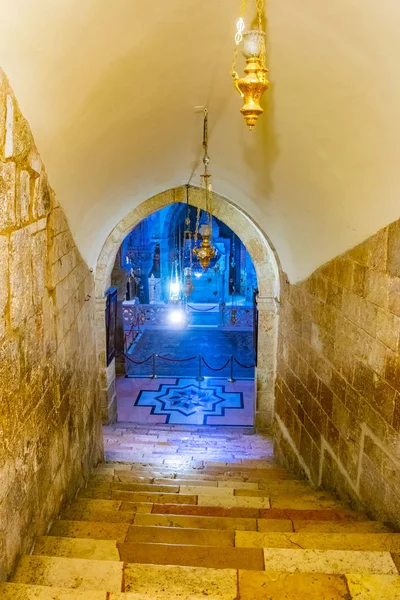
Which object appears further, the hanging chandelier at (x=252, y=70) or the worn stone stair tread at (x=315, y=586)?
the worn stone stair tread at (x=315, y=586)

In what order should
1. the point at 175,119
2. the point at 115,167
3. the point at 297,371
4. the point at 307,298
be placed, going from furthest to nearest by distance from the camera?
the point at 297,371, the point at 307,298, the point at 115,167, the point at 175,119

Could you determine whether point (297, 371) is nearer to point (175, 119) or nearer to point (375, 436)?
point (375, 436)

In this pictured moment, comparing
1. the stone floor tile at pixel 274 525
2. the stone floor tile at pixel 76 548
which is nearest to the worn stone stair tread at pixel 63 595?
the stone floor tile at pixel 76 548

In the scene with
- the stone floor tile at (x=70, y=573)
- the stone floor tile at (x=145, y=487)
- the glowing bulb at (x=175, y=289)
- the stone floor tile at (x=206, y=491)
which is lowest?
the stone floor tile at (x=145, y=487)

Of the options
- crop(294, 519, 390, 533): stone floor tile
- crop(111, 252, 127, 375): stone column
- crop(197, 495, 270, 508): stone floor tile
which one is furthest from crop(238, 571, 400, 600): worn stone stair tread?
crop(111, 252, 127, 375): stone column

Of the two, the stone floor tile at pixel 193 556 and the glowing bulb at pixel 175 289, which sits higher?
the glowing bulb at pixel 175 289

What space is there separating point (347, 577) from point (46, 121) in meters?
2.79

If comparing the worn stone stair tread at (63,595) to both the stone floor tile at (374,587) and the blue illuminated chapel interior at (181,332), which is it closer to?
the stone floor tile at (374,587)

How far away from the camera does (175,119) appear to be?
3928 millimetres

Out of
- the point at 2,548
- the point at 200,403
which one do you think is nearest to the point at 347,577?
the point at 2,548

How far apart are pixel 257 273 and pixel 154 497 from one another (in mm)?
4174

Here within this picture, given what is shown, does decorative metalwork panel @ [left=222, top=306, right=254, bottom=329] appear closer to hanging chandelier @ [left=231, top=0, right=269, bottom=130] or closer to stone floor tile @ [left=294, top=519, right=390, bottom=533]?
stone floor tile @ [left=294, top=519, right=390, bottom=533]

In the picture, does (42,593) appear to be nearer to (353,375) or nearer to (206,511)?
(206,511)

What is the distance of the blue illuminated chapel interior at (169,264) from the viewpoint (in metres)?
19.2
